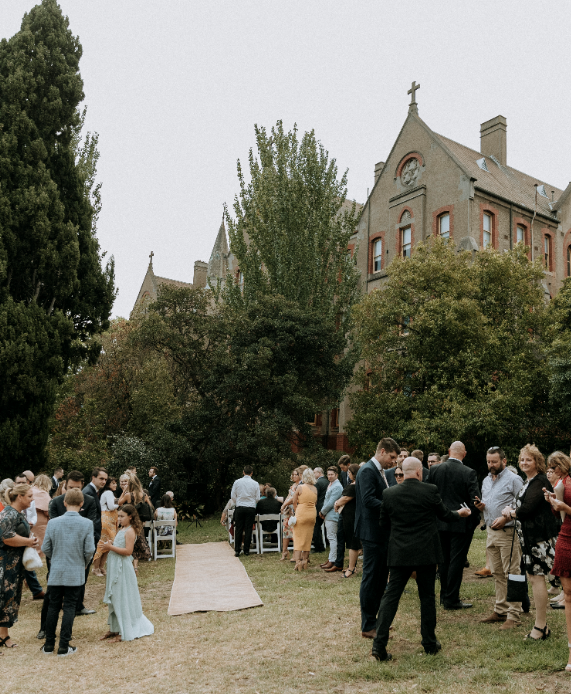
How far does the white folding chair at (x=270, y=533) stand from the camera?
47.0ft

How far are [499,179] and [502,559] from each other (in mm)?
28608

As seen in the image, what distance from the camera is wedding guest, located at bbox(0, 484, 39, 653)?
7.25 meters

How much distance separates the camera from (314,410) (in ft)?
76.3

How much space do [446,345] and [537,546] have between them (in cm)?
1626

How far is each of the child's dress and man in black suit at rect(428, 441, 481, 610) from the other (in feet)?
12.7

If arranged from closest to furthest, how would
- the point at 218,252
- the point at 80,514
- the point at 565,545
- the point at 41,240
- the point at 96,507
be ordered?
the point at 565,545, the point at 80,514, the point at 96,507, the point at 41,240, the point at 218,252

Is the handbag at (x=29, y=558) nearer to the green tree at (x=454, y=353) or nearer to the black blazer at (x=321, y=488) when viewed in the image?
the black blazer at (x=321, y=488)

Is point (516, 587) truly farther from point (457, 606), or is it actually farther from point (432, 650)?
point (432, 650)

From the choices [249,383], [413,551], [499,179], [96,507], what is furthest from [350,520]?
[499,179]

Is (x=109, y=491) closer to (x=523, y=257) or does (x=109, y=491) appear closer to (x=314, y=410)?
(x=314, y=410)

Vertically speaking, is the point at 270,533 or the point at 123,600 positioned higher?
the point at 270,533

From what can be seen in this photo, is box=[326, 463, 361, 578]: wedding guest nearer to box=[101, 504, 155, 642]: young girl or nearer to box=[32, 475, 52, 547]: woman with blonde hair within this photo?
box=[101, 504, 155, 642]: young girl

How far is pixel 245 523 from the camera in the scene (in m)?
13.9

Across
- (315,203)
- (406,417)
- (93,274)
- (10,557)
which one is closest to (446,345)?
(406,417)
